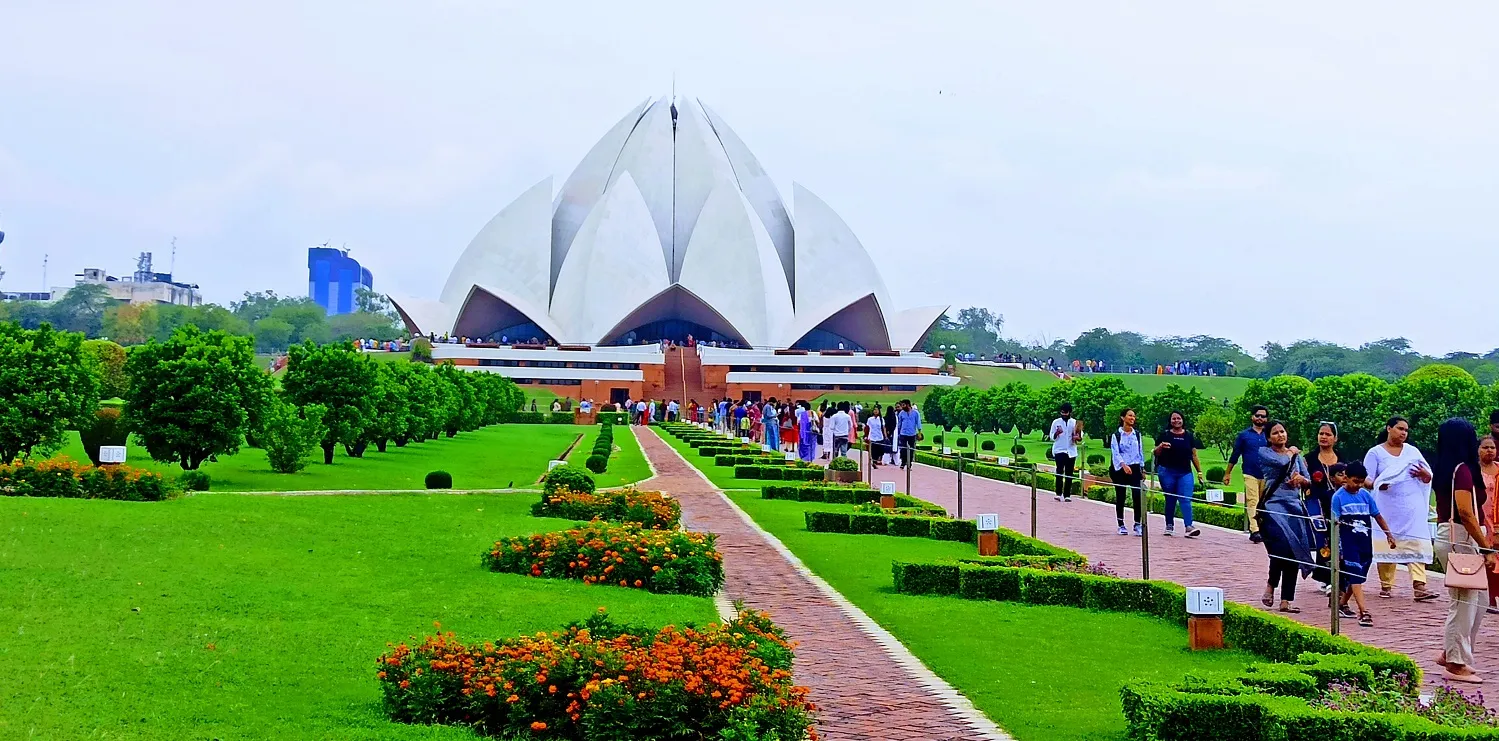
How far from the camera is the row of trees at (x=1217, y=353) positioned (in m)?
63.3

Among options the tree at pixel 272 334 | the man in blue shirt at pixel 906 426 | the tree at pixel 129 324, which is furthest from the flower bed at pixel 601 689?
the tree at pixel 272 334

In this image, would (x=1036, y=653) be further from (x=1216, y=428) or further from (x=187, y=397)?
(x=1216, y=428)

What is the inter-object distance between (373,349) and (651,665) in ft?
175

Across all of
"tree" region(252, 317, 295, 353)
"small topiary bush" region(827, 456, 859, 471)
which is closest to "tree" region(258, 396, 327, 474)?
"small topiary bush" region(827, 456, 859, 471)

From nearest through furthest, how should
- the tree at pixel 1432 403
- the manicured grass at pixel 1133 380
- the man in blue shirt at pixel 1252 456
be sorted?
the man in blue shirt at pixel 1252 456, the tree at pixel 1432 403, the manicured grass at pixel 1133 380

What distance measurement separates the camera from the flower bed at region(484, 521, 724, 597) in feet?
21.9

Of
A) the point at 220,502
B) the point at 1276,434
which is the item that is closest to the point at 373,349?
the point at 220,502

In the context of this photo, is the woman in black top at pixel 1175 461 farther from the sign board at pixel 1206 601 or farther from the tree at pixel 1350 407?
the tree at pixel 1350 407

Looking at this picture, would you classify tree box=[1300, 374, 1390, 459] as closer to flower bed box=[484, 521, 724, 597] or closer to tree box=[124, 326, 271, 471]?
tree box=[124, 326, 271, 471]

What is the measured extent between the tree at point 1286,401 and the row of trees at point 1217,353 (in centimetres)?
2061

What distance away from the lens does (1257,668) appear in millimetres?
4324

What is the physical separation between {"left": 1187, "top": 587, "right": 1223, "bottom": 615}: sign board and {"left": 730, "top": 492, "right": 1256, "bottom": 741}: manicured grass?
0.59 ft

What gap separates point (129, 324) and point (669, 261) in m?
24.0

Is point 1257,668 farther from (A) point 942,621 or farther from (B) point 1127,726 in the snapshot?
(A) point 942,621
